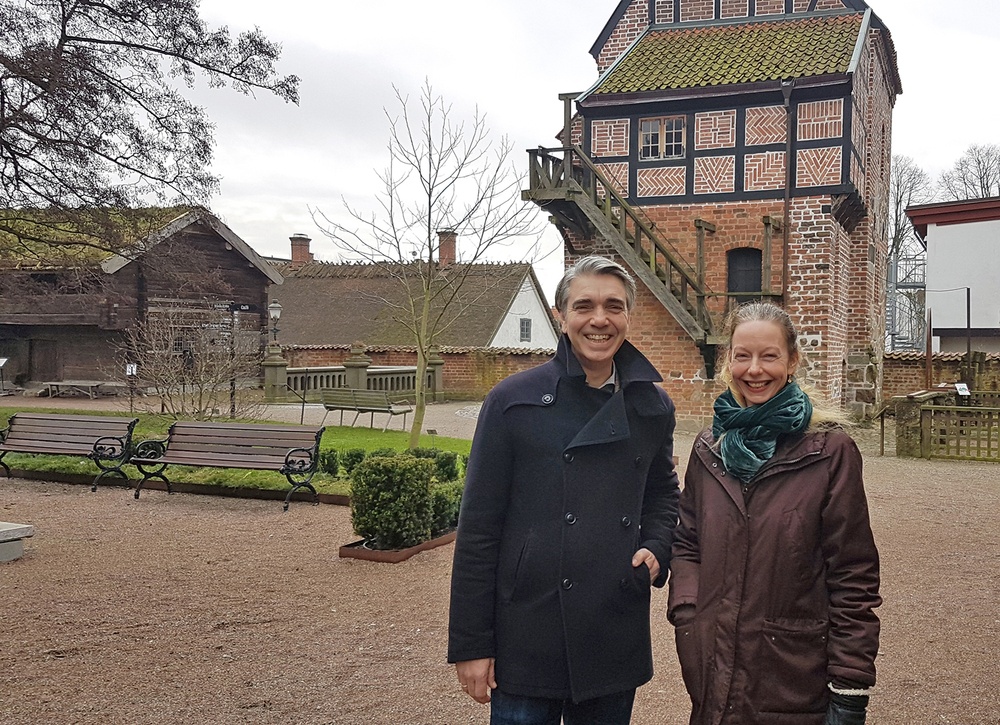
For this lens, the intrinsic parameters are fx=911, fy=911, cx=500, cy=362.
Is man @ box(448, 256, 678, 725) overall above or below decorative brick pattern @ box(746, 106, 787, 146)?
below

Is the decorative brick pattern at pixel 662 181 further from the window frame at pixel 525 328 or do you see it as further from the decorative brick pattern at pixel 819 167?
the window frame at pixel 525 328

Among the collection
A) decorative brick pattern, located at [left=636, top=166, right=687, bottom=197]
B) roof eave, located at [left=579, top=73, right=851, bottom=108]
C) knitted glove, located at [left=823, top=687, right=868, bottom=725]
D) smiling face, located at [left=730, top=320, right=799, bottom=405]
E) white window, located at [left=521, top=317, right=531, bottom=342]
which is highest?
roof eave, located at [left=579, top=73, right=851, bottom=108]

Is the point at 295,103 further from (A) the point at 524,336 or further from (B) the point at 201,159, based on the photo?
(A) the point at 524,336

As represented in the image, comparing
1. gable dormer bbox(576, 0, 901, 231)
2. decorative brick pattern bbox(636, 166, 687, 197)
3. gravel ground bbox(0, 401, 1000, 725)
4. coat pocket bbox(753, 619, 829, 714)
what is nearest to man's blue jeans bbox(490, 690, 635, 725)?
coat pocket bbox(753, 619, 829, 714)

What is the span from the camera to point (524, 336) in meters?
35.1

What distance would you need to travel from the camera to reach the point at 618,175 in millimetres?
17812

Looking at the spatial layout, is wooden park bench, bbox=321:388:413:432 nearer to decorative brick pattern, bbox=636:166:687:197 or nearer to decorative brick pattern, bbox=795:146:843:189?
decorative brick pattern, bbox=636:166:687:197

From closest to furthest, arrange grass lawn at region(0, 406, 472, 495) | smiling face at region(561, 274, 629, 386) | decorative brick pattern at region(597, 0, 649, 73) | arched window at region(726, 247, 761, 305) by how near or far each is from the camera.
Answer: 1. smiling face at region(561, 274, 629, 386)
2. grass lawn at region(0, 406, 472, 495)
3. arched window at region(726, 247, 761, 305)
4. decorative brick pattern at region(597, 0, 649, 73)

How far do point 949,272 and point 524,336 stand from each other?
596 inches

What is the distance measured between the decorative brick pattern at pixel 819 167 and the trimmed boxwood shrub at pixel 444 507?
10953 millimetres

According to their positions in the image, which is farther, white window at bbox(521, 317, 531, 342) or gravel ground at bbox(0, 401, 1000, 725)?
white window at bbox(521, 317, 531, 342)

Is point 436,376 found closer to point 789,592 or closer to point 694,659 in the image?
point 694,659

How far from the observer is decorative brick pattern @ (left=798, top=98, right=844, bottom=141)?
641 inches

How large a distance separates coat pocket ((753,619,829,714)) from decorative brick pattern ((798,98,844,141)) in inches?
609
